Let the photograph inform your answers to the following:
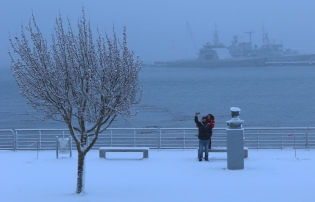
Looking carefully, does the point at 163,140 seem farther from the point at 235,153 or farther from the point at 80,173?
the point at 80,173

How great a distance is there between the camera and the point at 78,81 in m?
7.91

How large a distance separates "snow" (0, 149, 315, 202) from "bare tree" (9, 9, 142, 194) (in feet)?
4.73

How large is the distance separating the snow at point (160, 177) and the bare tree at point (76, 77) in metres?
1.44

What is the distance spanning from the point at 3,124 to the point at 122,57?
44.4 meters

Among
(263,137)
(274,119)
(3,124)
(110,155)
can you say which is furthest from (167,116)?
(110,155)

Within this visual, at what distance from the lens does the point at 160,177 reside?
9.96m

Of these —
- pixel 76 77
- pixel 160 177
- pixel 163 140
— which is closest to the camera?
pixel 76 77

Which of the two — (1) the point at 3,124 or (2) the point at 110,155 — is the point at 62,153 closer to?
(2) the point at 110,155

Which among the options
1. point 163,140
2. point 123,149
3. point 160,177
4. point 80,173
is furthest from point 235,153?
point 163,140

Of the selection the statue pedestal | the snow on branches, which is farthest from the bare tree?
the statue pedestal

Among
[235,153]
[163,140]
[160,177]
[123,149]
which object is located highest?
[235,153]

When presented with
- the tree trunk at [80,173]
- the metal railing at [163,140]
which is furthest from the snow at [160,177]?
the metal railing at [163,140]

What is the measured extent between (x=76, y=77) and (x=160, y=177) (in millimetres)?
3151

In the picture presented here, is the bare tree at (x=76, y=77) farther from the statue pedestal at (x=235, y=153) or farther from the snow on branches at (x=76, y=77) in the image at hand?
the statue pedestal at (x=235, y=153)
